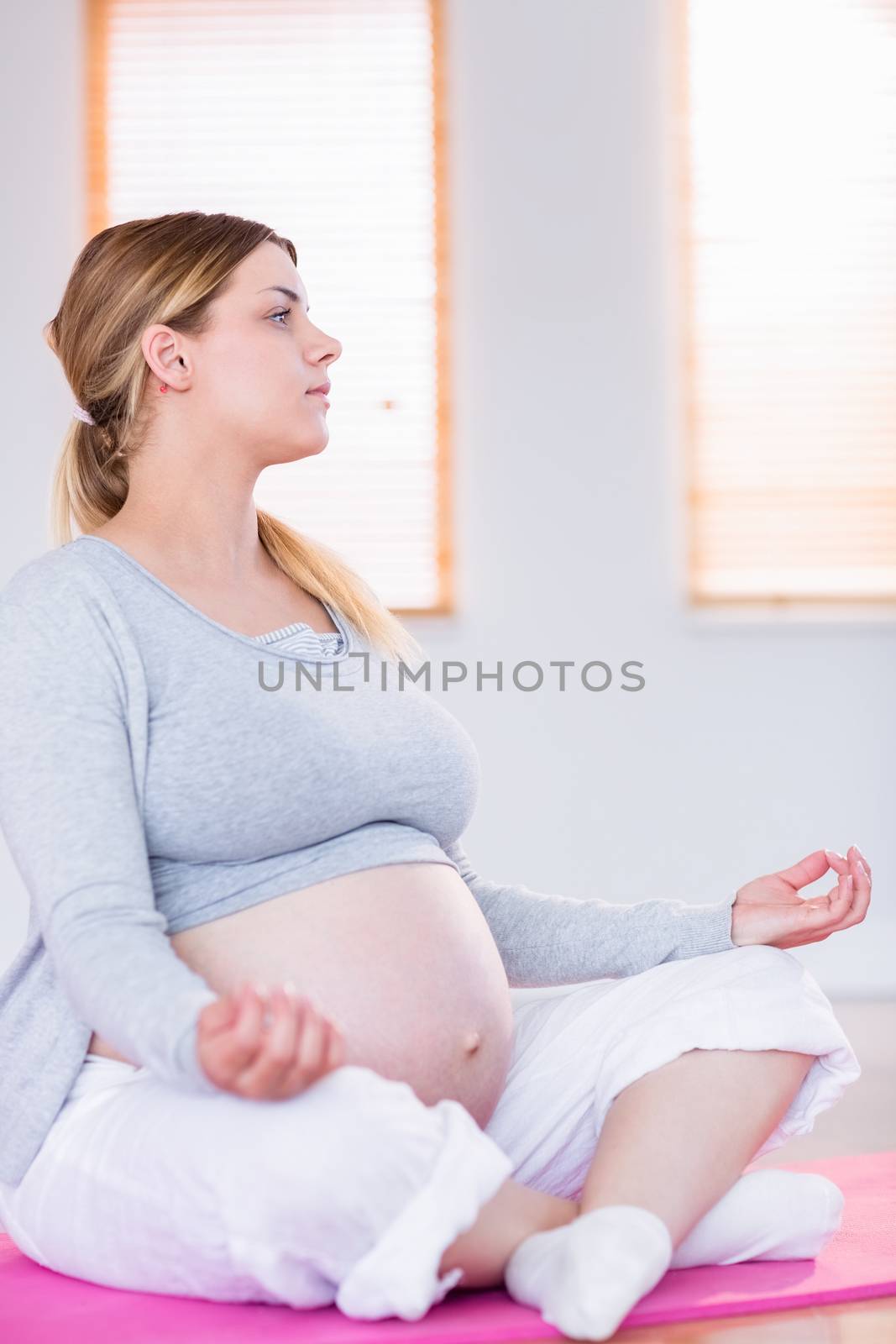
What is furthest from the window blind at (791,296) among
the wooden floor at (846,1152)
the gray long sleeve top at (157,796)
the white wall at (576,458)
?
the gray long sleeve top at (157,796)

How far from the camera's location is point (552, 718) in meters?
3.33

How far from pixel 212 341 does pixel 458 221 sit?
2.15m

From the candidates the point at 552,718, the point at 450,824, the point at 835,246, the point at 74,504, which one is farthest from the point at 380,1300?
the point at 835,246

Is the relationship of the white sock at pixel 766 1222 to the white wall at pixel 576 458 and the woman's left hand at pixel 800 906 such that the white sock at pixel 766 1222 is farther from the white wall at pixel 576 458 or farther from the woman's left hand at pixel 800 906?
the white wall at pixel 576 458

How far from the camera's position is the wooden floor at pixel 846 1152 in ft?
3.41

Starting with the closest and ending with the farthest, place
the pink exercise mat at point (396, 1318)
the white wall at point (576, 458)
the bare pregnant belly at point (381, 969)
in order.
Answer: the pink exercise mat at point (396, 1318) → the bare pregnant belly at point (381, 969) → the white wall at point (576, 458)

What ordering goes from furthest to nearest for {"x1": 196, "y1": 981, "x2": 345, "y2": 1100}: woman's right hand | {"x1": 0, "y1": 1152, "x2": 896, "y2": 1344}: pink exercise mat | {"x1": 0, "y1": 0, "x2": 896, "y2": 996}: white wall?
1. {"x1": 0, "y1": 0, "x2": 896, "y2": 996}: white wall
2. {"x1": 0, "y1": 1152, "x2": 896, "y2": 1344}: pink exercise mat
3. {"x1": 196, "y1": 981, "x2": 345, "y2": 1100}: woman's right hand

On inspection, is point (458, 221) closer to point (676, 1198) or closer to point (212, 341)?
point (212, 341)

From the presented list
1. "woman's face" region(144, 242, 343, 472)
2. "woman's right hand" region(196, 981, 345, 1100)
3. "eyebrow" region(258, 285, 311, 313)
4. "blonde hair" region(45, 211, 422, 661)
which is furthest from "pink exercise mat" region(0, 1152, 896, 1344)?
"eyebrow" region(258, 285, 311, 313)

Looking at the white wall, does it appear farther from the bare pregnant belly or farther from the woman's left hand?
the bare pregnant belly

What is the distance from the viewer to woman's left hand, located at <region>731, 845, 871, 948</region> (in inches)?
52.3

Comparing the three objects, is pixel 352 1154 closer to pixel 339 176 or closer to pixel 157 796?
pixel 157 796

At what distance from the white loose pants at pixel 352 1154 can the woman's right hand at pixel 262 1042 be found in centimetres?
4

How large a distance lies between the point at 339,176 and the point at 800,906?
102 inches
